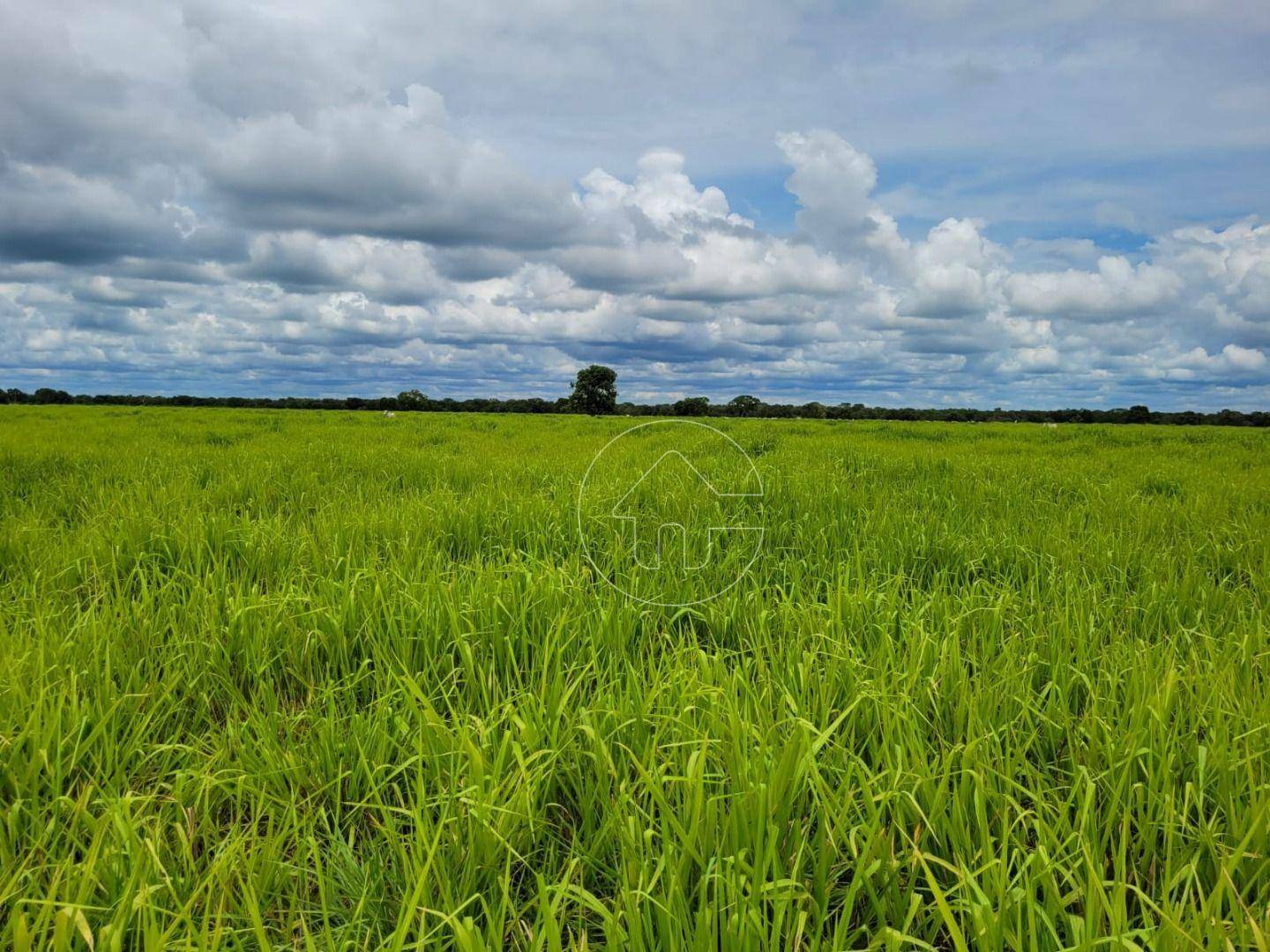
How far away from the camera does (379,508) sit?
4.74m

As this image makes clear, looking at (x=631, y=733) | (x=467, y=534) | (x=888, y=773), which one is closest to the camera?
(x=888, y=773)

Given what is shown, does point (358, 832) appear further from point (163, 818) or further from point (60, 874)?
point (60, 874)

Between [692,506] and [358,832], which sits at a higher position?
[692,506]

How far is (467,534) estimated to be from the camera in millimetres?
4223

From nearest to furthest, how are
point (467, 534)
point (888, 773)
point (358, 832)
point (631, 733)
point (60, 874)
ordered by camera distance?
point (60, 874)
point (888, 773)
point (358, 832)
point (631, 733)
point (467, 534)

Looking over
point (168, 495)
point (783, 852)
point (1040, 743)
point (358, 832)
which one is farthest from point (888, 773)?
point (168, 495)

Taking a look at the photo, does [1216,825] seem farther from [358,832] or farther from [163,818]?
[163,818]

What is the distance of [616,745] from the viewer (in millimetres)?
1950

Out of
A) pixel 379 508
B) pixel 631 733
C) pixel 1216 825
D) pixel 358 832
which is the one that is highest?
pixel 379 508

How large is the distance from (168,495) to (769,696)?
5263 mm

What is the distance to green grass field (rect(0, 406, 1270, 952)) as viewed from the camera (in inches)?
56.4

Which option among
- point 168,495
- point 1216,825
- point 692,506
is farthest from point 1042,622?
point 168,495

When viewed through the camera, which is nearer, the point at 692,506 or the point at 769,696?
the point at 769,696

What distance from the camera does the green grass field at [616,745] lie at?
1433 mm
